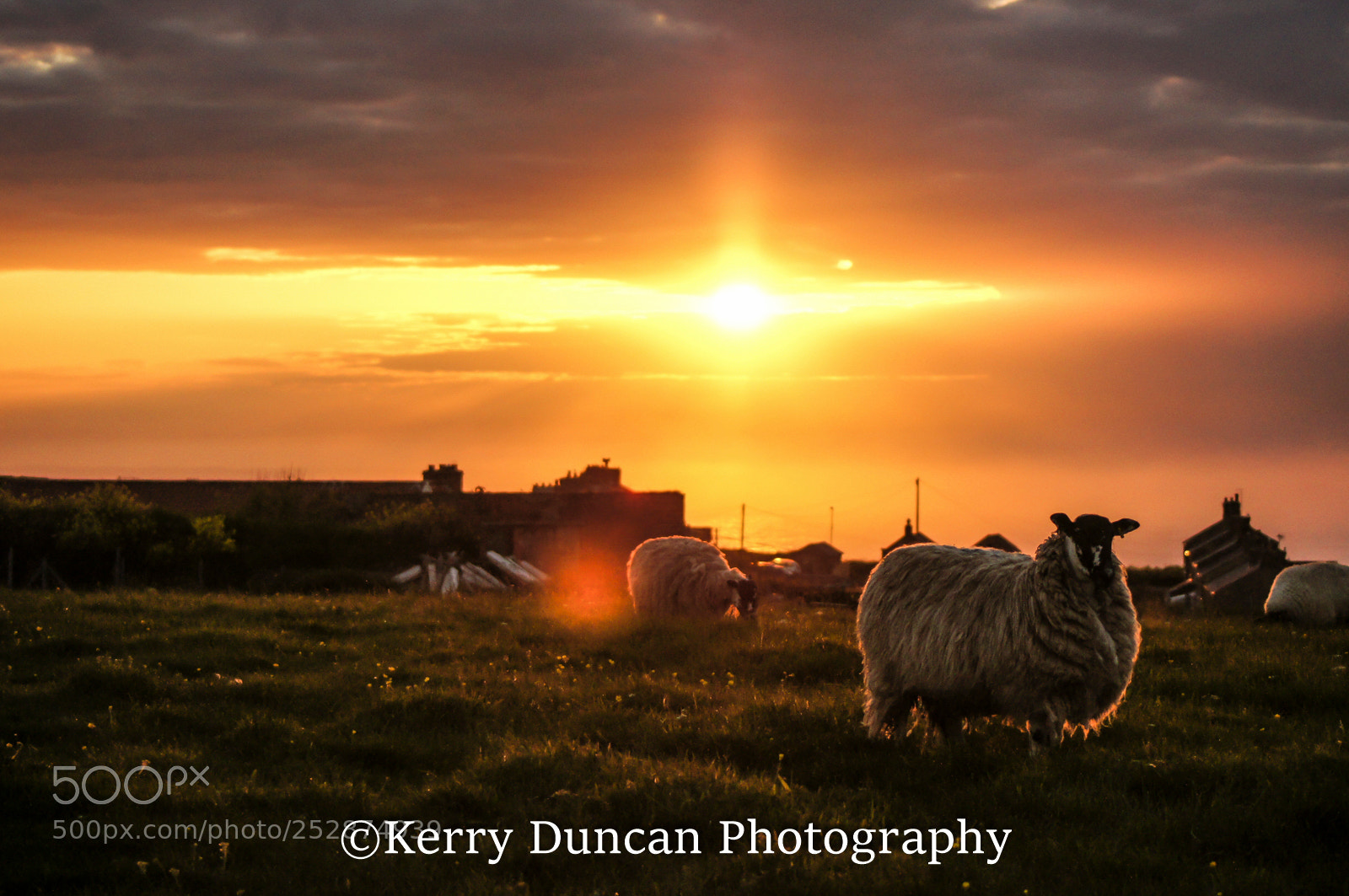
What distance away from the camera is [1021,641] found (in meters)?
10.1

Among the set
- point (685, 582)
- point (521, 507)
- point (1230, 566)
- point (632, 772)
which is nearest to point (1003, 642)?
point (632, 772)

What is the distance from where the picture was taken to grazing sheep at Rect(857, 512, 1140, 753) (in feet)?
32.7

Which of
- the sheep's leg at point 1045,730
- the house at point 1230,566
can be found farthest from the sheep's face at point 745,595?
the house at point 1230,566

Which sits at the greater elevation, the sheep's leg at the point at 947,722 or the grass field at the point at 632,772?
the sheep's leg at the point at 947,722

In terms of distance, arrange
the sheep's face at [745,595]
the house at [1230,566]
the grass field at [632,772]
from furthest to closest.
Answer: the house at [1230,566]
the sheep's face at [745,595]
the grass field at [632,772]

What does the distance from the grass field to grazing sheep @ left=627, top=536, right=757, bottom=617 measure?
4393 millimetres

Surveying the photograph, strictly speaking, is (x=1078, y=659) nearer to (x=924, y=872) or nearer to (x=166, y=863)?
(x=924, y=872)

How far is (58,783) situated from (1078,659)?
9.26 metres

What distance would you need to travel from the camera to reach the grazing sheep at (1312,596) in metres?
21.5

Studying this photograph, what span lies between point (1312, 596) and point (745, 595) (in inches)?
457

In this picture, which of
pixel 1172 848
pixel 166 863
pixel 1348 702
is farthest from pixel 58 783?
pixel 1348 702

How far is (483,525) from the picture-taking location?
51.2 m

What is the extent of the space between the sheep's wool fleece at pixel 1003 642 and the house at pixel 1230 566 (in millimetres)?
26594

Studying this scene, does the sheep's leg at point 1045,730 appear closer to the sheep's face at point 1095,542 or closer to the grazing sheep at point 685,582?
the sheep's face at point 1095,542
